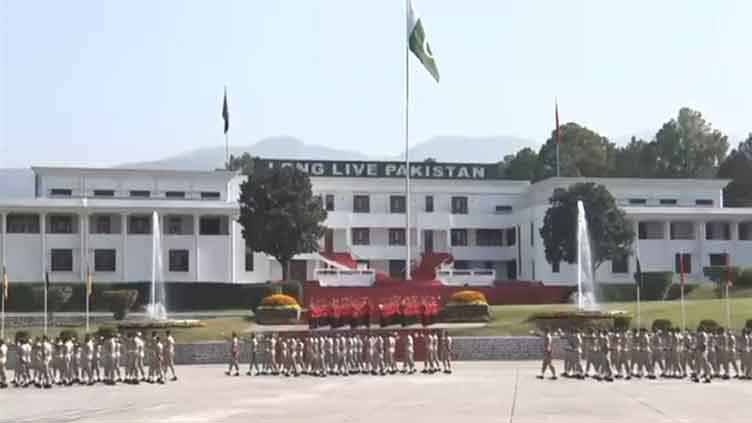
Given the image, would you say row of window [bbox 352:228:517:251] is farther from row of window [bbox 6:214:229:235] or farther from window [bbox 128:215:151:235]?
window [bbox 128:215:151:235]

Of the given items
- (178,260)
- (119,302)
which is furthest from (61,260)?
(119,302)

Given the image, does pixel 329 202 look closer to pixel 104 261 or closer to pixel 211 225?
pixel 211 225

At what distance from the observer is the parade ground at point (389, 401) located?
24.8 meters

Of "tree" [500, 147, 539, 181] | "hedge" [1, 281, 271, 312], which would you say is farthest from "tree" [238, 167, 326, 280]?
"tree" [500, 147, 539, 181]

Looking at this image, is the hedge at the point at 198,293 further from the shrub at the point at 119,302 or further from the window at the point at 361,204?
the window at the point at 361,204

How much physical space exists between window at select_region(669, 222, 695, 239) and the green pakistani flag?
25.8 meters

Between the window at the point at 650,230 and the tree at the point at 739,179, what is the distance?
19.5 meters

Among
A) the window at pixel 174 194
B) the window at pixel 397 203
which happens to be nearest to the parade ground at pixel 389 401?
the window at pixel 174 194

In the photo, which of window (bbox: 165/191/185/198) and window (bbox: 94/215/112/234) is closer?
window (bbox: 94/215/112/234)

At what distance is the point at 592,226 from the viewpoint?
72.2 metres

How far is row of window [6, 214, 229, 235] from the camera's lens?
72125 mm

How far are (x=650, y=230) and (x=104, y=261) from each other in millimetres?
33425

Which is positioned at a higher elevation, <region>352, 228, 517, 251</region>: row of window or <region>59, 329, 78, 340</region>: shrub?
<region>352, 228, 517, 251</region>: row of window

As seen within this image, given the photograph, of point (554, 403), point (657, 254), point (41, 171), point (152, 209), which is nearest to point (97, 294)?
point (152, 209)
